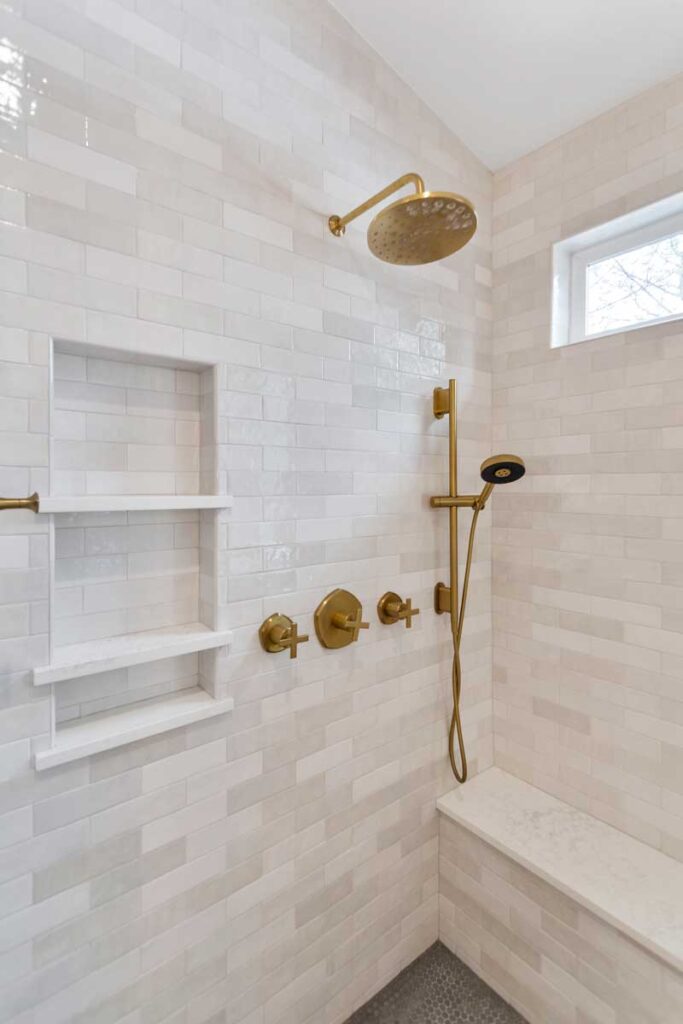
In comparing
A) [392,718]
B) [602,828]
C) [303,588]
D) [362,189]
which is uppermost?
[362,189]

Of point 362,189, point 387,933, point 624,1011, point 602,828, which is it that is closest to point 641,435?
point 362,189

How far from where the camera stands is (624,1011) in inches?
47.7

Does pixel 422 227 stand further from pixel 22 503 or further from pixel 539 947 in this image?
pixel 539 947

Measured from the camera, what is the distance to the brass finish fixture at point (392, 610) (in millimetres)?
1447

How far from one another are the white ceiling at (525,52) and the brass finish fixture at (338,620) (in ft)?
4.93

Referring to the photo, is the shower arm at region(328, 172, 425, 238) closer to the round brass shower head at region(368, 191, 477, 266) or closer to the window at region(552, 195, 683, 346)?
the round brass shower head at region(368, 191, 477, 266)

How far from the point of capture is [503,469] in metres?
1.34

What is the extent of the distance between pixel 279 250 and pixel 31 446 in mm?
731

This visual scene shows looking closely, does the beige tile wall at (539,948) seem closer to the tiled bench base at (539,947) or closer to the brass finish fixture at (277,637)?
the tiled bench base at (539,947)

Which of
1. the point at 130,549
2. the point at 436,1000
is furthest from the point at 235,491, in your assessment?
the point at 436,1000

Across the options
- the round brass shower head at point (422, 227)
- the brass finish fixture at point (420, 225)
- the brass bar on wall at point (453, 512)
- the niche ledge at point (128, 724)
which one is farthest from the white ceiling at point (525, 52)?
the niche ledge at point (128, 724)

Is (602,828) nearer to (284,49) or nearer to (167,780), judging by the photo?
(167,780)

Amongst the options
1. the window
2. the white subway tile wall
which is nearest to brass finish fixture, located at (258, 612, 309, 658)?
the white subway tile wall

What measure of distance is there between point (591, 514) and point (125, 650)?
1330mm
